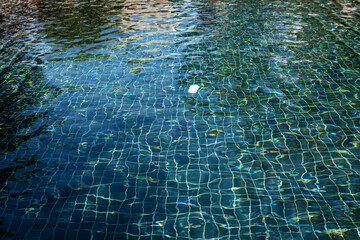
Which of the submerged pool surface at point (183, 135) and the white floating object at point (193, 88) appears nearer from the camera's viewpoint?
the submerged pool surface at point (183, 135)

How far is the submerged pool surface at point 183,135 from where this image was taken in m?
3.24

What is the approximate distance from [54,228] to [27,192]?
30.0 inches

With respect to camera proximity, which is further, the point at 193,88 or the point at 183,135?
the point at 193,88

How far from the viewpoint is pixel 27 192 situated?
3.64 meters

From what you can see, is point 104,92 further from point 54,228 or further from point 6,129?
point 54,228

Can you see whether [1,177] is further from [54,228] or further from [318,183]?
[318,183]

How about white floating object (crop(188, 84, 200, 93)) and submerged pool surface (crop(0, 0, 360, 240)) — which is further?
white floating object (crop(188, 84, 200, 93))

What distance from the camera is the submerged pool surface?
10.6 feet

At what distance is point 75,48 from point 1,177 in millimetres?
5057

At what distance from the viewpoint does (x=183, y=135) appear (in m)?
4.57

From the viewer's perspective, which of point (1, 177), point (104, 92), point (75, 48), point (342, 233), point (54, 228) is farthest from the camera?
point (75, 48)

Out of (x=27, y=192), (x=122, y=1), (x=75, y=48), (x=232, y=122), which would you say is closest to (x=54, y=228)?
(x=27, y=192)

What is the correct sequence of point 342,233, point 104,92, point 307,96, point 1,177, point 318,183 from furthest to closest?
point 104,92 → point 307,96 → point 1,177 → point 318,183 → point 342,233

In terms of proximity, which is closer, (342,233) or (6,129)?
(342,233)
